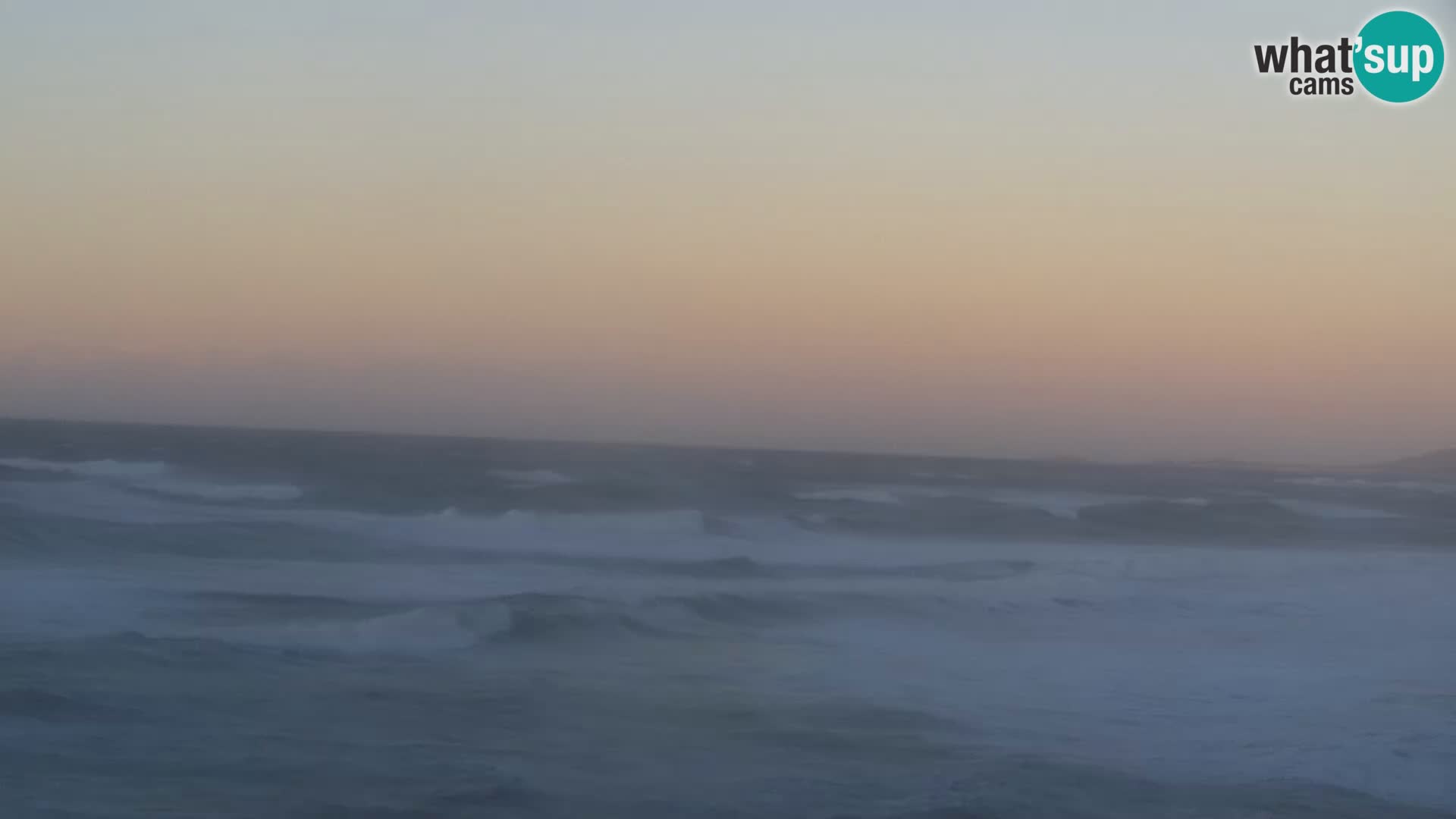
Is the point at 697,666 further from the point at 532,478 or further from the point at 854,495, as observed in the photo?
the point at 532,478

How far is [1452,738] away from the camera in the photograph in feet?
27.2

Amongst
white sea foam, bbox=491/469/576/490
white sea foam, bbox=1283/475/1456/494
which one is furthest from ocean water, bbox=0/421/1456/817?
white sea foam, bbox=1283/475/1456/494

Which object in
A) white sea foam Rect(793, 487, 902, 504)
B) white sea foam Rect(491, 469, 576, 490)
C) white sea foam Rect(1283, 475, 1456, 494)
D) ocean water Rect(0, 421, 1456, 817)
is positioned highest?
white sea foam Rect(1283, 475, 1456, 494)

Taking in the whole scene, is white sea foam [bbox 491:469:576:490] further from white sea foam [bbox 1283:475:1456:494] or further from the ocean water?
white sea foam [bbox 1283:475:1456:494]

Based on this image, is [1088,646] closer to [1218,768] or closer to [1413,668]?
[1413,668]

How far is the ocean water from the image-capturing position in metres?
7.04

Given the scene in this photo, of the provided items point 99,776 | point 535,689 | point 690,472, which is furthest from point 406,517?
point 690,472

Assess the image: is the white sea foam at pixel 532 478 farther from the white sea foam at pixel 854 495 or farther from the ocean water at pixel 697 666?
the ocean water at pixel 697 666

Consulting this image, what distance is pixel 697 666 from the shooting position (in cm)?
996

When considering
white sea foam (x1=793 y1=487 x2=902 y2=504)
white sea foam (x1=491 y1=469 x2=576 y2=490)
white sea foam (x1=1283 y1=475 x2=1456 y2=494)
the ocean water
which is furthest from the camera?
white sea foam (x1=1283 y1=475 x2=1456 y2=494)

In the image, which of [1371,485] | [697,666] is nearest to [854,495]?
[1371,485]

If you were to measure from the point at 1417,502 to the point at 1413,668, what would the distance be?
54.0ft

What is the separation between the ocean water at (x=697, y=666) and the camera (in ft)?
23.1

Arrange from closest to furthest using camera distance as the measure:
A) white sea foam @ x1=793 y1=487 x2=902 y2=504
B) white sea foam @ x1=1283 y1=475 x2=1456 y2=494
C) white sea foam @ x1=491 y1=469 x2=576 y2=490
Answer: white sea foam @ x1=491 y1=469 x2=576 y2=490 → white sea foam @ x1=793 y1=487 x2=902 y2=504 → white sea foam @ x1=1283 y1=475 x2=1456 y2=494
